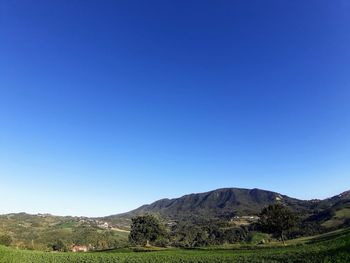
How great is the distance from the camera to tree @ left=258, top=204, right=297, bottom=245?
102m

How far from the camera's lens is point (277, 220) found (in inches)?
4006

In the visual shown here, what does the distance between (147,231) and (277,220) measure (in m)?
52.6

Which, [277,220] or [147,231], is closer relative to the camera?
[277,220]

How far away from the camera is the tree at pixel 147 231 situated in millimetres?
131750

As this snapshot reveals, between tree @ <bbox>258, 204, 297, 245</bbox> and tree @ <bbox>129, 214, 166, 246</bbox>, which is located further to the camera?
tree @ <bbox>129, 214, 166, 246</bbox>

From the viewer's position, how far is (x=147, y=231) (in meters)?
132

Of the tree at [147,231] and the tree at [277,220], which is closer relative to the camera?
the tree at [277,220]

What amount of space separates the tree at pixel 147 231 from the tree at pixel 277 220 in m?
43.7

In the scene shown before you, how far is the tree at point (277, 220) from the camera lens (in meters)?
102

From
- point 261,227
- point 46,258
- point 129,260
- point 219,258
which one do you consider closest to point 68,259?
point 46,258

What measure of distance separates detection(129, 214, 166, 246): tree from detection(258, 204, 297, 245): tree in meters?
43.7

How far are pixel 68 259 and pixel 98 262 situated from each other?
29.2 feet

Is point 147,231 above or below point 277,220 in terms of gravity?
below

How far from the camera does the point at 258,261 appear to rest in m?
51.7
